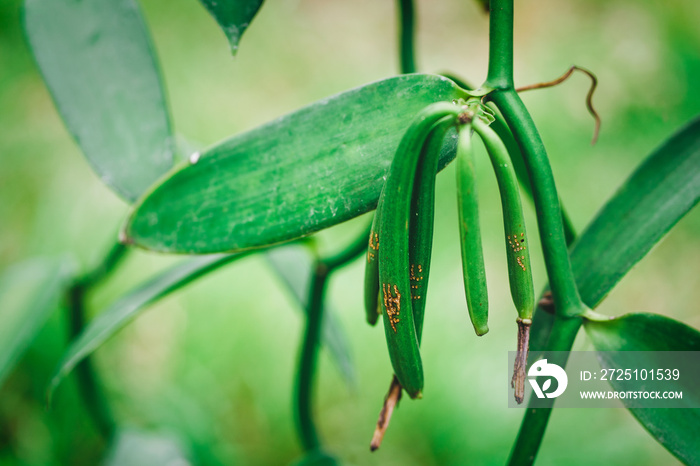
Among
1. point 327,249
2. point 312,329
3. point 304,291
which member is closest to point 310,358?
point 312,329

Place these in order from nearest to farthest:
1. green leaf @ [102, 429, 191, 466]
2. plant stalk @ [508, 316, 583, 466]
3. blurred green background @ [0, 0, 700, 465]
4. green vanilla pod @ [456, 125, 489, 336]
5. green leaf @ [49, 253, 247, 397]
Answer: green vanilla pod @ [456, 125, 489, 336], plant stalk @ [508, 316, 583, 466], green leaf @ [49, 253, 247, 397], green leaf @ [102, 429, 191, 466], blurred green background @ [0, 0, 700, 465]

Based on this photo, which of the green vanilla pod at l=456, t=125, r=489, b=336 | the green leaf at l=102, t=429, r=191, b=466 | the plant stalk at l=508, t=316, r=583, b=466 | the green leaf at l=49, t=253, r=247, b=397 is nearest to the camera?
the green vanilla pod at l=456, t=125, r=489, b=336

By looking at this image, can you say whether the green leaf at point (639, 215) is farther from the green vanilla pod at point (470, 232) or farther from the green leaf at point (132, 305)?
the green leaf at point (132, 305)

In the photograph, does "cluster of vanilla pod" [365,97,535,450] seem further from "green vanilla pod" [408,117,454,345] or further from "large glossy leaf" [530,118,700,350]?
"large glossy leaf" [530,118,700,350]

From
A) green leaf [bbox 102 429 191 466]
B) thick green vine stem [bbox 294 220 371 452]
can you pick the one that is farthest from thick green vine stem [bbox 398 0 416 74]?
green leaf [bbox 102 429 191 466]

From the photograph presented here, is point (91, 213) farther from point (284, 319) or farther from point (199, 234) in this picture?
point (199, 234)
